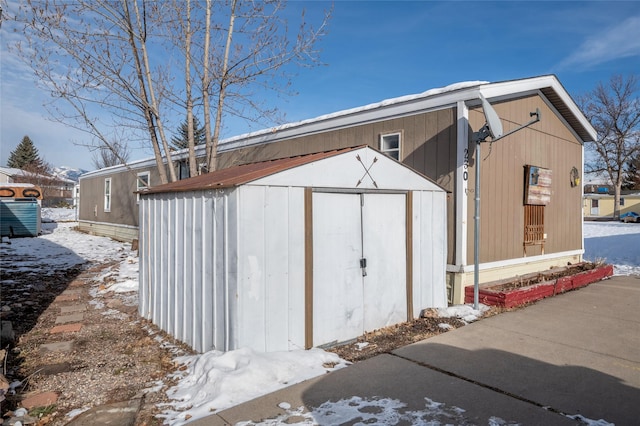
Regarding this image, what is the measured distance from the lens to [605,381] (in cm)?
364

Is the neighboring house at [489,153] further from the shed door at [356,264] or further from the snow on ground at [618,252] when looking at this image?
the snow on ground at [618,252]

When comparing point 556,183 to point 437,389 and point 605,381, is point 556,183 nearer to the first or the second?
point 605,381

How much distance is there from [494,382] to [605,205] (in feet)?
139

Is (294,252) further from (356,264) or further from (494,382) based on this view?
(494,382)

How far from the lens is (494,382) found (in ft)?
11.9

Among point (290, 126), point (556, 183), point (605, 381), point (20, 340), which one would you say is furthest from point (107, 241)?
point (605, 381)

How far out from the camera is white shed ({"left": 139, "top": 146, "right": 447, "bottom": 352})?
4117 millimetres

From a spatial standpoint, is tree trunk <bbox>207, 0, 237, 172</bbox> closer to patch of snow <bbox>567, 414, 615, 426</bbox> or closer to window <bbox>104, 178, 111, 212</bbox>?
patch of snow <bbox>567, 414, 615, 426</bbox>

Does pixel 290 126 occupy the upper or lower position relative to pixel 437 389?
upper

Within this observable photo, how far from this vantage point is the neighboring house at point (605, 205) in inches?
1409

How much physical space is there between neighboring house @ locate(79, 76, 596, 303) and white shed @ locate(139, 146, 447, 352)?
83 centimetres

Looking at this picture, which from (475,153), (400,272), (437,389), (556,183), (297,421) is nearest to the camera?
(297,421)

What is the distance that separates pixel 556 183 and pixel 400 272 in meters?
5.72

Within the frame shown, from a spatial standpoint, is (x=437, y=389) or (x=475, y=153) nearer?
(x=437, y=389)
